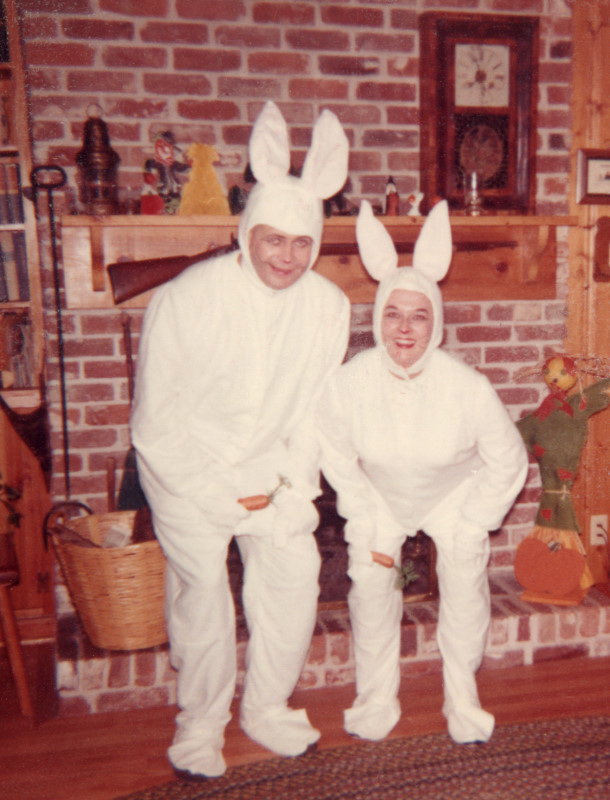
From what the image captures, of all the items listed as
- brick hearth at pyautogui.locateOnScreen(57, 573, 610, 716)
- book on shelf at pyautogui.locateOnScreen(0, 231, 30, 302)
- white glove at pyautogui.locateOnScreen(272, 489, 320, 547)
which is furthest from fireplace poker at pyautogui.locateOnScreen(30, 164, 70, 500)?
white glove at pyautogui.locateOnScreen(272, 489, 320, 547)

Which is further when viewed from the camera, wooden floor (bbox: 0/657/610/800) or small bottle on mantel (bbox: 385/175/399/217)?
small bottle on mantel (bbox: 385/175/399/217)

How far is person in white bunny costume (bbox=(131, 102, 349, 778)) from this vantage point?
5.78 ft

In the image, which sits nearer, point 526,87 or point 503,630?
point 503,630

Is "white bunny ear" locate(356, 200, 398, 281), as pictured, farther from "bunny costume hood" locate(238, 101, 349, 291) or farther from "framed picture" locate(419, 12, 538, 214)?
"framed picture" locate(419, 12, 538, 214)

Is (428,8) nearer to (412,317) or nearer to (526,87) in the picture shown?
(526,87)

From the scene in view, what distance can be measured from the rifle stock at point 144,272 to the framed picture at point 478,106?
76 centimetres

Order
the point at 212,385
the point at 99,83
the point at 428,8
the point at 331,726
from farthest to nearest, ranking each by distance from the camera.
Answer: the point at 428,8, the point at 99,83, the point at 331,726, the point at 212,385

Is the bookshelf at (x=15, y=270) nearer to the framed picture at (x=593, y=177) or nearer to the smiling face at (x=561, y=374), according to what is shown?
the smiling face at (x=561, y=374)

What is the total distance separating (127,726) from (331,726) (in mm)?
546

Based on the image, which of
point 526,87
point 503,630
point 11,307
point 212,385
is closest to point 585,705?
point 503,630

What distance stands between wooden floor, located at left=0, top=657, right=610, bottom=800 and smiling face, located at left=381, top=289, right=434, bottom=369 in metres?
0.98

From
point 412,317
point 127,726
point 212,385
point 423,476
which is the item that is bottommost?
point 127,726

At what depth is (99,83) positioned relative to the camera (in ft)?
7.30

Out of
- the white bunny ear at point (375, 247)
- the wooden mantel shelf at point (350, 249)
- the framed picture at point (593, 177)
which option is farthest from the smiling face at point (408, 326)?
the framed picture at point (593, 177)
